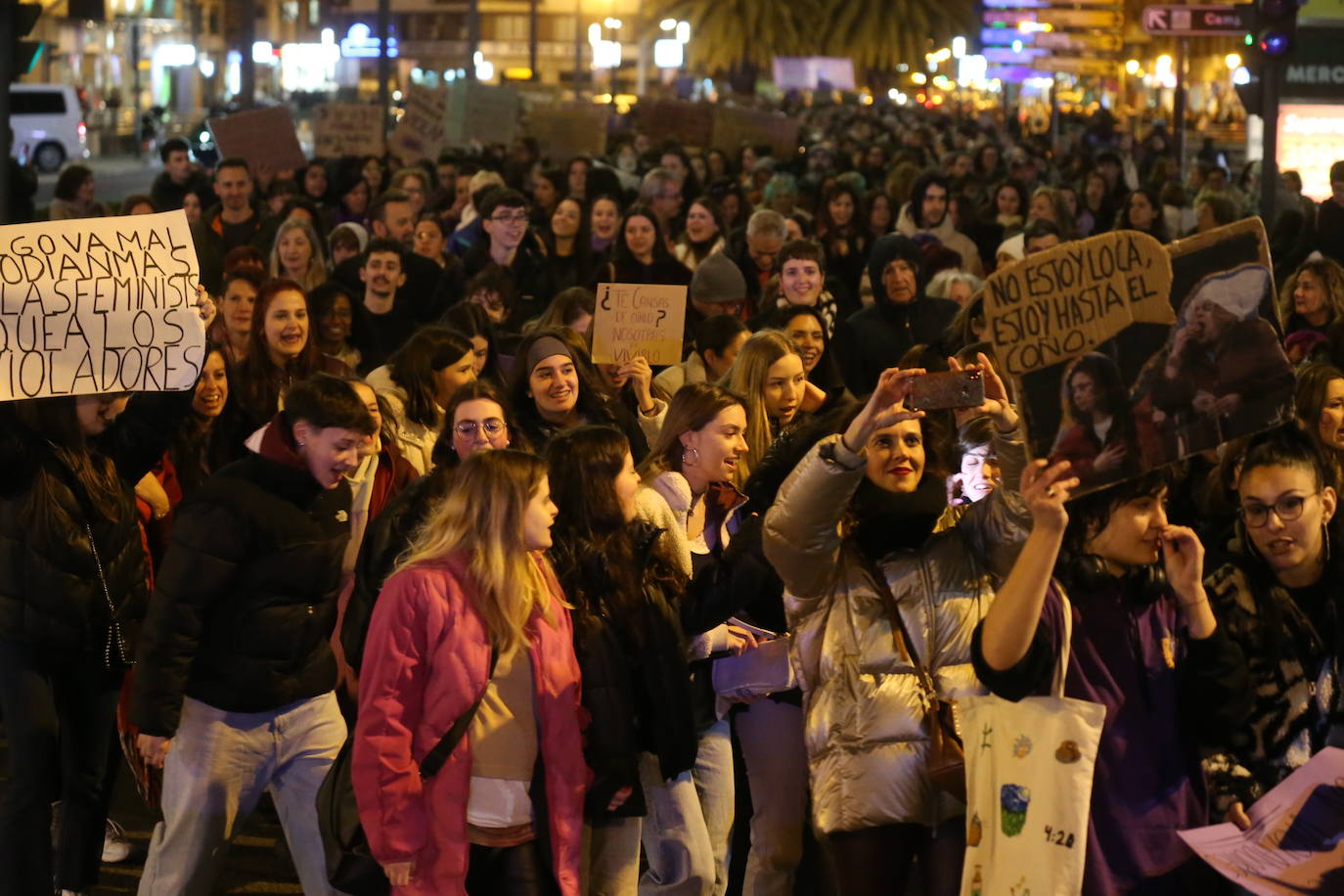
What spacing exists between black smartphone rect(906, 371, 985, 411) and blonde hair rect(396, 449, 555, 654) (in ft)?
3.03

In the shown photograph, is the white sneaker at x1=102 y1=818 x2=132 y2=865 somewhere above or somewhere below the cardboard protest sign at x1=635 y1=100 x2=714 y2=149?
below

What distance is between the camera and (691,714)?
5113mm

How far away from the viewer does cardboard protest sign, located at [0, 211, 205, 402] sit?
5.86 metres

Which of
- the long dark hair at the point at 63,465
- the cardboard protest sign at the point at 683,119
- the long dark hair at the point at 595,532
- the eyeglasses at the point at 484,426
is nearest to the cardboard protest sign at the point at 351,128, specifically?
the cardboard protest sign at the point at 683,119

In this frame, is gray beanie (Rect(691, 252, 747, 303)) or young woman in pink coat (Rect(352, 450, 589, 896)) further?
gray beanie (Rect(691, 252, 747, 303))

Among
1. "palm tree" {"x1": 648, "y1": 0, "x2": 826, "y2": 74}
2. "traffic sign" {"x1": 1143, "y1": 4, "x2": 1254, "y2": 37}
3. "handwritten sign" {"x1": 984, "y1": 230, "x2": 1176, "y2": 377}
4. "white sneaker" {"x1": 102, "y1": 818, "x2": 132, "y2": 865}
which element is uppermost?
"palm tree" {"x1": 648, "y1": 0, "x2": 826, "y2": 74}

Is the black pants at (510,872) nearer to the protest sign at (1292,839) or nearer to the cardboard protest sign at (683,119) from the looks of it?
the protest sign at (1292,839)

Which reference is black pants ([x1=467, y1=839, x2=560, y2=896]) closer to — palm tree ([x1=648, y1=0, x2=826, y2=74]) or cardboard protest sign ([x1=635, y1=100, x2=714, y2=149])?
cardboard protest sign ([x1=635, y1=100, x2=714, y2=149])

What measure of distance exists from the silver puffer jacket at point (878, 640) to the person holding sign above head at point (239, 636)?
1.41m

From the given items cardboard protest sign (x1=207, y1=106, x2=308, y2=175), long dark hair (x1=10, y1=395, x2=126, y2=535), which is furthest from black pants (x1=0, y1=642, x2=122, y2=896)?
cardboard protest sign (x1=207, y1=106, x2=308, y2=175)

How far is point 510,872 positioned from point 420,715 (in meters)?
0.44

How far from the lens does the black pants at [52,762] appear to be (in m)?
5.70

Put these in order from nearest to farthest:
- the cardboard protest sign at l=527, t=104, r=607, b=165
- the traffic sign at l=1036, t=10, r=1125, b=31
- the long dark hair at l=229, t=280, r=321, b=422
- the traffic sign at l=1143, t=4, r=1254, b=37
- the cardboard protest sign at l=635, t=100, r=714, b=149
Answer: the long dark hair at l=229, t=280, r=321, b=422 → the traffic sign at l=1143, t=4, r=1254, b=37 → the cardboard protest sign at l=527, t=104, r=607, b=165 → the cardboard protest sign at l=635, t=100, r=714, b=149 → the traffic sign at l=1036, t=10, r=1125, b=31

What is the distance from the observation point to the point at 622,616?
5.03m
